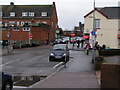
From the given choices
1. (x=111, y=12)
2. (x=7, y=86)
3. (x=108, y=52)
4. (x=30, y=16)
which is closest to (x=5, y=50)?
(x=108, y=52)

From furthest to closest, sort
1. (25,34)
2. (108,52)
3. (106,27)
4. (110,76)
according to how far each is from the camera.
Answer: (25,34)
(106,27)
(108,52)
(110,76)

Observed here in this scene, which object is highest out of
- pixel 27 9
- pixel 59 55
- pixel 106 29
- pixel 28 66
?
pixel 27 9

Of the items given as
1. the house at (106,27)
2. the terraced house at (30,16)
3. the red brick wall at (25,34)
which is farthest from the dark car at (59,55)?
the terraced house at (30,16)

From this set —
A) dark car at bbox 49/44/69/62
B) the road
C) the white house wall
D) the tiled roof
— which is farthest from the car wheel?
the tiled roof

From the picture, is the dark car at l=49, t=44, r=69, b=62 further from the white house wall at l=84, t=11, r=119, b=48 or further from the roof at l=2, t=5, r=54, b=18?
the roof at l=2, t=5, r=54, b=18

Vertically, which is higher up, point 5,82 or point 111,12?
point 111,12

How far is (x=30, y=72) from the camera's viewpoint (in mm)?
17234

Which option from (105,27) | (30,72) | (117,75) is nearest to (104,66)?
(117,75)

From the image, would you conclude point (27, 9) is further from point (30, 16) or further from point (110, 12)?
point (110, 12)

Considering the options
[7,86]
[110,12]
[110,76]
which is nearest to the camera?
[110,76]

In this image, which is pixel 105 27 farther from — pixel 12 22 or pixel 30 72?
pixel 12 22

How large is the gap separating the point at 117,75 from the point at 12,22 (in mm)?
61777

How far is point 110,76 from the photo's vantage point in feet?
33.8

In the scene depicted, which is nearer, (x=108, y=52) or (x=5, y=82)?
(x=5, y=82)
